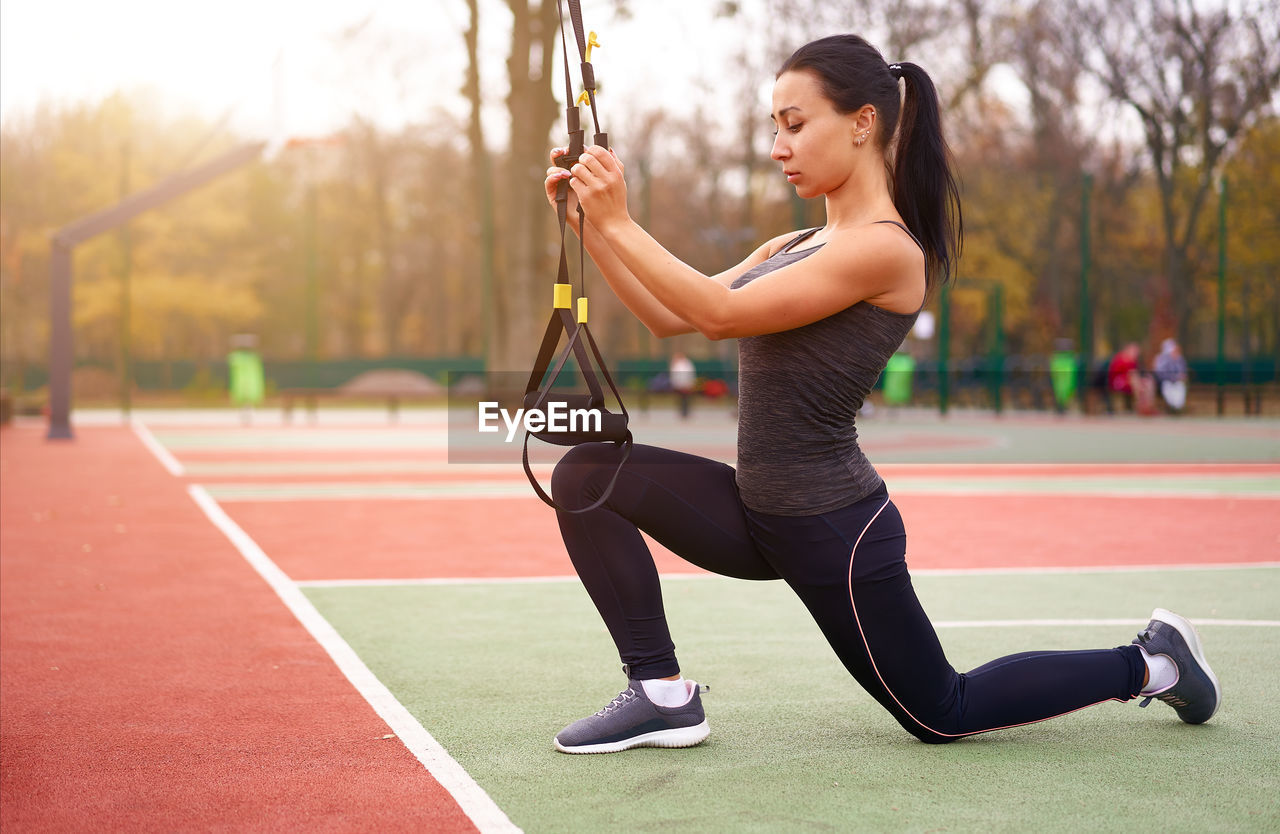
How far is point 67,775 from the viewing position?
3500mm

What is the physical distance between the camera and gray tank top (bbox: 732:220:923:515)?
3.42m

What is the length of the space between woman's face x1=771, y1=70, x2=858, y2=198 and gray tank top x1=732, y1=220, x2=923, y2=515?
0.18 meters

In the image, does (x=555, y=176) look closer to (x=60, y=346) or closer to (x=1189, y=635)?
(x=1189, y=635)

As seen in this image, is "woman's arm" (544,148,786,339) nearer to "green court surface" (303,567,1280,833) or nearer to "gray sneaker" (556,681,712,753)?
"gray sneaker" (556,681,712,753)

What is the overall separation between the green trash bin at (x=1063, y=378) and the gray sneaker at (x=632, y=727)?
26.7 m

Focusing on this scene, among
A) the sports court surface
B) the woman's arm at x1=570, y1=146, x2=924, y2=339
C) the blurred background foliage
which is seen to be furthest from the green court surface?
the blurred background foliage

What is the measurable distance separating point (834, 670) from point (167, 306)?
4111cm

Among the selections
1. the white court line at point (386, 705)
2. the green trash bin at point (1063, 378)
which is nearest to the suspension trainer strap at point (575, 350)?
the white court line at point (386, 705)

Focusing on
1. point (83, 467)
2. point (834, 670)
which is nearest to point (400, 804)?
point (834, 670)

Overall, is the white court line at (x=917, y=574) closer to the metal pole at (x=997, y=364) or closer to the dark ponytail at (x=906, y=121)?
the dark ponytail at (x=906, y=121)

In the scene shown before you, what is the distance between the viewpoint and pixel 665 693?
3730 mm

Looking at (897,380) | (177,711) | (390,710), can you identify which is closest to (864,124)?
(390,710)

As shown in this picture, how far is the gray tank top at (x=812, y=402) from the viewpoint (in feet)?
11.2

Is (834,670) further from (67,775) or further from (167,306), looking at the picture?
(167,306)
